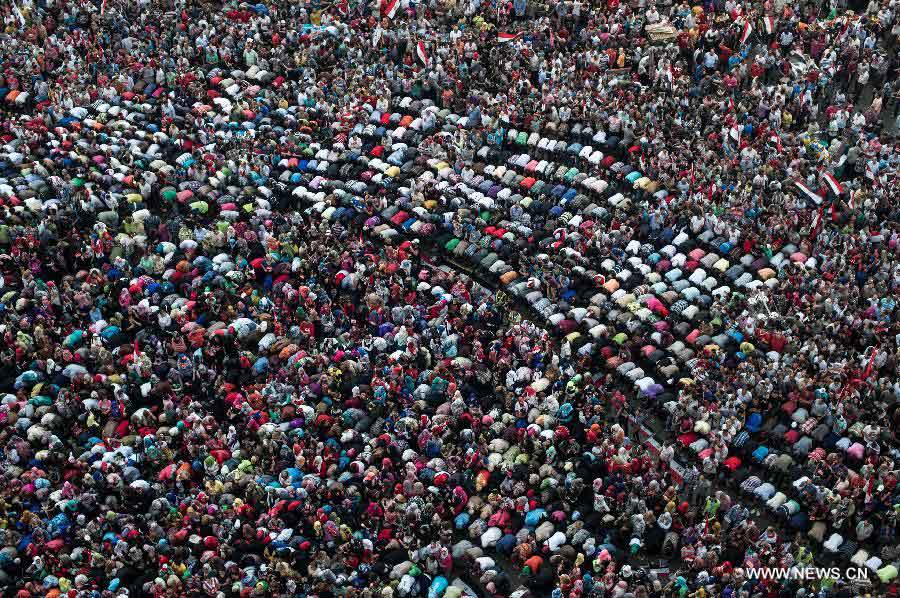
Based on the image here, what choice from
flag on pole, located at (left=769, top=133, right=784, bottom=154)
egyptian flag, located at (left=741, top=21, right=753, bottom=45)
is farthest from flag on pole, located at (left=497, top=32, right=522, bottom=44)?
flag on pole, located at (left=769, top=133, right=784, bottom=154)

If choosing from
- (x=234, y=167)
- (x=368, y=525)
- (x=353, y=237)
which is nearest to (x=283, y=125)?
(x=234, y=167)

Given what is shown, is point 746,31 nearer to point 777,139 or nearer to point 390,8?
point 777,139

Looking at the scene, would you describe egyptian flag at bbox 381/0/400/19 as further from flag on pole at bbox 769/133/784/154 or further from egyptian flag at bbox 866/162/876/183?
egyptian flag at bbox 866/162/876/183

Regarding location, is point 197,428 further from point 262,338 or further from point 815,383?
point 815,383

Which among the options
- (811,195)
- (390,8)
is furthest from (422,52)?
(811,195)

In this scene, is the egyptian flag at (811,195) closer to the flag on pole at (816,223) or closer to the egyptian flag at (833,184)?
the egyptian flag at (833,184)

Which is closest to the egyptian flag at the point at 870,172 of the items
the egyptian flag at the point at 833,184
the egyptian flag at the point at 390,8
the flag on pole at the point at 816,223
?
the egyptian flag at the point at 833,184
